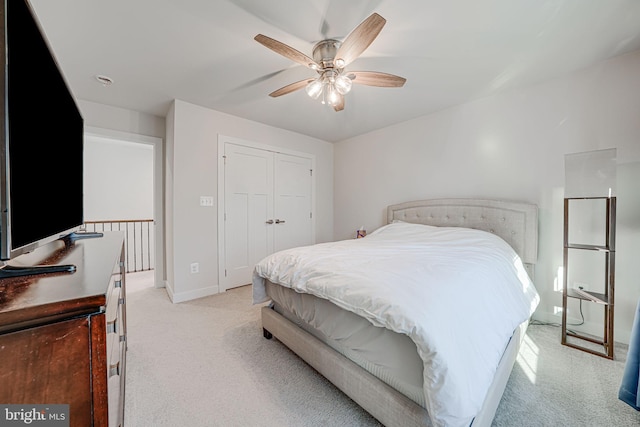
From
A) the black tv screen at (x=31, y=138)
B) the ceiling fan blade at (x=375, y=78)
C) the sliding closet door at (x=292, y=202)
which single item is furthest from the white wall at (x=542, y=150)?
the black tv screen at (x=31, y=138)

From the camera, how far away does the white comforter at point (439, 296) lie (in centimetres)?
94

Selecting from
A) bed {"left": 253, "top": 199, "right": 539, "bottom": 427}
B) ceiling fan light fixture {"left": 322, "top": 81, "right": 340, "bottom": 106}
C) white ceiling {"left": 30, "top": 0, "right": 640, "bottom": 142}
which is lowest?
bed {"left": 253, "top": 199, "right": 539, "bottom": 427}

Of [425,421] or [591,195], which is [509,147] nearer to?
[591,195]

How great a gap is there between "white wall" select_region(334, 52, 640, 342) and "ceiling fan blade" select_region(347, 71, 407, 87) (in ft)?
4.86

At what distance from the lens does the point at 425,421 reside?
1021 millimetres

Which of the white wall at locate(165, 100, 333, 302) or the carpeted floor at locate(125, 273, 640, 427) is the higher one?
the white wall at locate(165, 100, 333, 302)

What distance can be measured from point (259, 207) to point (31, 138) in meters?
2.90

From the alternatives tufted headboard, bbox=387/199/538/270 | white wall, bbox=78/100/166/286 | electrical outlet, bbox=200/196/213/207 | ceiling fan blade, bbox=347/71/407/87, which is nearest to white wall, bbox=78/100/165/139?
white wall, bbox=78/100/166/286

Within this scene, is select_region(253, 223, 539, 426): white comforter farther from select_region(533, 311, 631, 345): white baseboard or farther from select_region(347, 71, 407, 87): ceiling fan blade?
select_region(347, 71, 407, 87): ceiling fan blade

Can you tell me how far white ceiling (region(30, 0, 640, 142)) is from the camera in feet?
5.16

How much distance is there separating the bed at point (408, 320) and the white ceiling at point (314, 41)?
1.59 meters

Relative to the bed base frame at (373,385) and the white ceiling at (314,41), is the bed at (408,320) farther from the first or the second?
the white ceiling at (314,41)

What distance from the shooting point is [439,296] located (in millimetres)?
1129

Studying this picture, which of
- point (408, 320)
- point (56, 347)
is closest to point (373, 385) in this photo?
point (408, 320)
